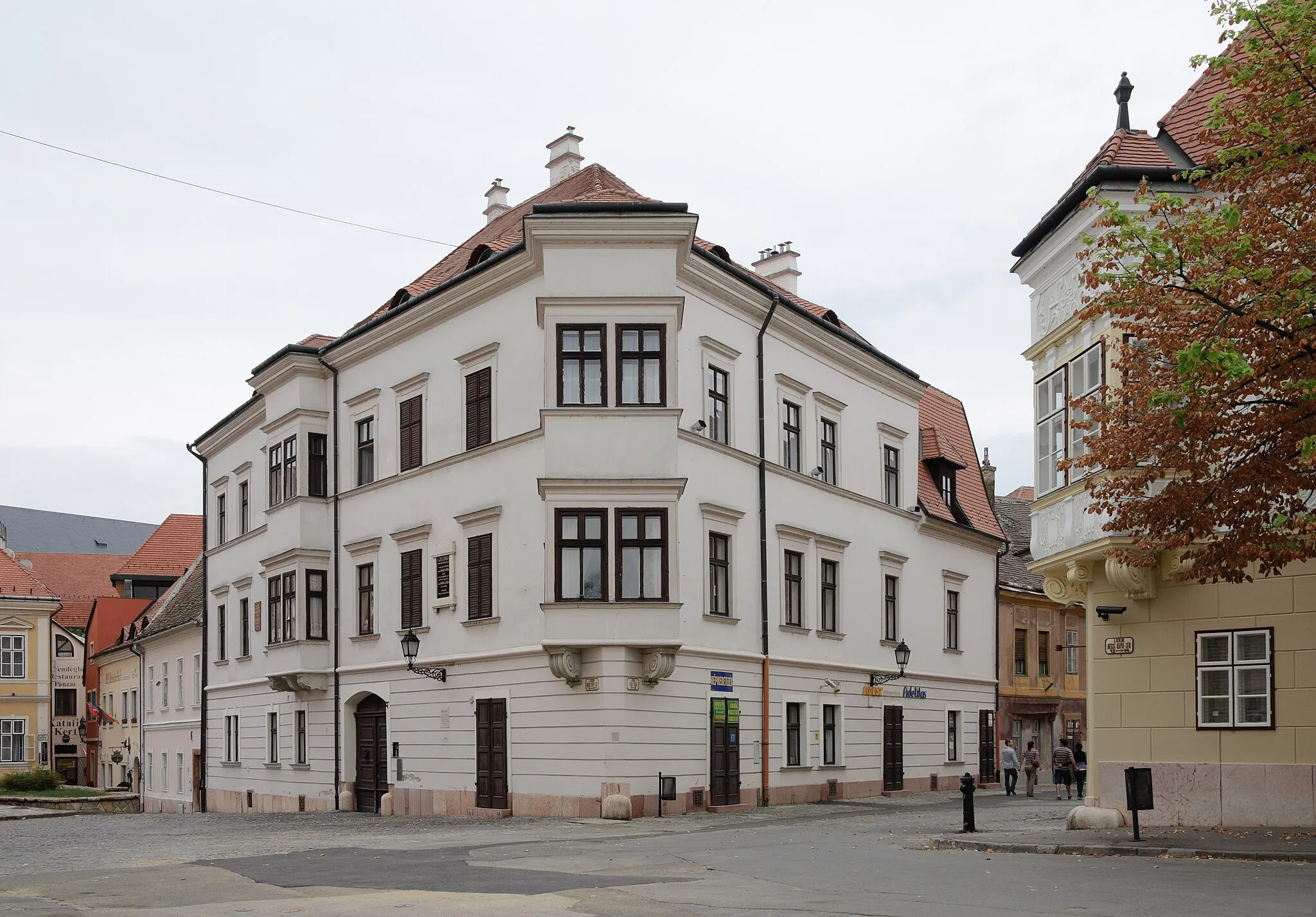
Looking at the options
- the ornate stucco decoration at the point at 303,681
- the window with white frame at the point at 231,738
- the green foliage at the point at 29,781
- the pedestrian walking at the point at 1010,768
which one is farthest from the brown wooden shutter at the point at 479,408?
the green foliage at the point at 29,781

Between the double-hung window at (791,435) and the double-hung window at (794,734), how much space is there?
5.50 m

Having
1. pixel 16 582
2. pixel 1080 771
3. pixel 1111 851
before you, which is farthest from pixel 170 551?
pixel 1111 851

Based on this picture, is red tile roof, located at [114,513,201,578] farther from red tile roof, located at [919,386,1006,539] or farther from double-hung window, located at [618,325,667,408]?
double-hung window, located at [618,325,667,408]

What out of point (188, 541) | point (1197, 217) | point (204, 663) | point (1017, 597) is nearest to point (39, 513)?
point (188, 541)

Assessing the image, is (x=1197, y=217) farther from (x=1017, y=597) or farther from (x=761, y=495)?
A: (x=1017, y=597)

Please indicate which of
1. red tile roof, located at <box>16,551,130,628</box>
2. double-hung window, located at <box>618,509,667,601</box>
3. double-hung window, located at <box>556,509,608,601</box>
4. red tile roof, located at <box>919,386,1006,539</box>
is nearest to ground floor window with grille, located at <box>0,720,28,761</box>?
red tile roof, located at <box>16,551,130,628</box>

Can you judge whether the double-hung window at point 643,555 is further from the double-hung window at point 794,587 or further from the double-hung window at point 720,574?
the double-hung window at point 794,587

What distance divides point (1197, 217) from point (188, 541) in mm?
62955

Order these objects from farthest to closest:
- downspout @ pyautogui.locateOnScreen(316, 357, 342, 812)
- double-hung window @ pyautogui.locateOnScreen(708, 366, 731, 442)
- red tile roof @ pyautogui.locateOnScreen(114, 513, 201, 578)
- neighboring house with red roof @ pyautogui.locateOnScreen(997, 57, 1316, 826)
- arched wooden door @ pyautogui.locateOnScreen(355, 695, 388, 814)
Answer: red tile roof @ pyautogui.locateOnScreen(114, 513, 201, 578) < downspout @ pyautogui.locateOnScreen(316, 357, 342, 812) < arched wooden door @ pyautogui.locateOnScreen(355, 695, 388, 814) < double-hung window @ pyautogui.locateOnScreen(708, 366, 731, 442) < neighboring house with red roof @ pyautogui.locateOnScreen(997, 57, 1316, 826)

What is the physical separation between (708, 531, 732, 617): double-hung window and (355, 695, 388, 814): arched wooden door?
28.8ft

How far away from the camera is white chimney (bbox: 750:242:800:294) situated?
43.1 metres

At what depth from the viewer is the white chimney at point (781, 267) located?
1697 inches

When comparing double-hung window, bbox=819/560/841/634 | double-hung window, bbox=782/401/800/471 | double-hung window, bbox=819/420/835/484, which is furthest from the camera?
double-hung window, bbox=819/420/835/484

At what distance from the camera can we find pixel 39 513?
346ft
